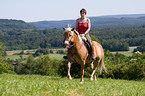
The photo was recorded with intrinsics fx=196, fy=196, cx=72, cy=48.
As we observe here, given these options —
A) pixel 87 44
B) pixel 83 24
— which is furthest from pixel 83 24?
pixel 87 44

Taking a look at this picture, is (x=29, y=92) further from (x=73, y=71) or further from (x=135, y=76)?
(x=135, y=76)

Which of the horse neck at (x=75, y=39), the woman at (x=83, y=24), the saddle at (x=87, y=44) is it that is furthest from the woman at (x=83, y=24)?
the horse neck at (x=75, y=39)

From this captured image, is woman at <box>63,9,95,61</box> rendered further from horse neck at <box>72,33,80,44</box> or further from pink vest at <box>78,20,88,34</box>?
horse neck at <box>72,33,80,44</box>

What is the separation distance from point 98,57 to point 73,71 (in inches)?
332

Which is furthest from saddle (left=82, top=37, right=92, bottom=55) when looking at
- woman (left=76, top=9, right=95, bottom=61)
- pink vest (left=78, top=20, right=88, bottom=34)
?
pink vest (left=78, top=20, right=88, bottom=34)

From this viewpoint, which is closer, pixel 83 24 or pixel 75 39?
pixel 75 39

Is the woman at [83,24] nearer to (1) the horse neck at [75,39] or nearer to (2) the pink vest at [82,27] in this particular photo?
(2) the pink vest at [82,27]

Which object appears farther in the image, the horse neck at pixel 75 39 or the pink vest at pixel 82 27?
the pink vest at pixel 82 27

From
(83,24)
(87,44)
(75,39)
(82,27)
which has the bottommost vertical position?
(87,44)

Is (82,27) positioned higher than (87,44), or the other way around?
(82,27)

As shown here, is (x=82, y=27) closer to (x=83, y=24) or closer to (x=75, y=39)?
(x=83, y=24)

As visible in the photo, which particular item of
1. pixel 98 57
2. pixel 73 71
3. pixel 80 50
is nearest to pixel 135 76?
pixel 73 71

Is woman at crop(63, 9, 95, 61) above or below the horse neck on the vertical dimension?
above

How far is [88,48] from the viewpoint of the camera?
13.6 meters
